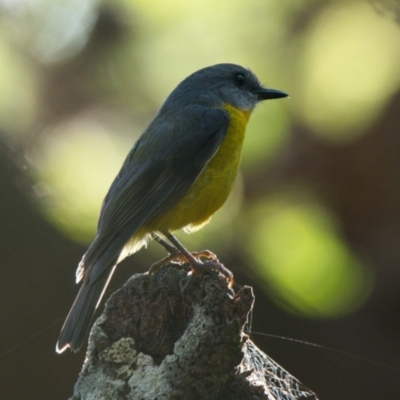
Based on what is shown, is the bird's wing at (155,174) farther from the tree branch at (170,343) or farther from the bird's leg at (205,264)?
the tree branch at (170,343)

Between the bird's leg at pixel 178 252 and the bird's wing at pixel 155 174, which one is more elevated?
the bird's wing at pixel 155 174

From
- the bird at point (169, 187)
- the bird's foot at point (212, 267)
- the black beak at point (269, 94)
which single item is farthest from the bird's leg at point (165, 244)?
the black beak at point (269, 94)

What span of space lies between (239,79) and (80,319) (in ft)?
8.30

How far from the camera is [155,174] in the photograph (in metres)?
4.33

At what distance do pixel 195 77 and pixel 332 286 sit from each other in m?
1.89

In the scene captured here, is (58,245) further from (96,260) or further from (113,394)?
(113,394)

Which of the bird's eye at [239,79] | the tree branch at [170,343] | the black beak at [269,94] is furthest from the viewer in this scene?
the bird's eye at [239,79]

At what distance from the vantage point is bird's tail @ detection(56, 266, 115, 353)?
3303mm

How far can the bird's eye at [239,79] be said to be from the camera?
17.3ft

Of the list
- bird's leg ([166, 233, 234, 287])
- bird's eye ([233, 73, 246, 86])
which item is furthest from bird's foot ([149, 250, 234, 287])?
bird's eye ([233, 73, 246, 86])

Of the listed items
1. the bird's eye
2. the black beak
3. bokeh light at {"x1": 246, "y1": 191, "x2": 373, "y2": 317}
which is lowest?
bokeh light at {"x1": 246, "y1": 191, "x2": 373, "y2": 317}

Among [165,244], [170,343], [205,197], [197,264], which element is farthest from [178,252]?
[170,343]

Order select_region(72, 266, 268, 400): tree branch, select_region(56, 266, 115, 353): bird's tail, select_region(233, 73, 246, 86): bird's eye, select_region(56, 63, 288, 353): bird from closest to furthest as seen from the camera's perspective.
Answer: select_region(72, 266, 268, 400): tree branch, select_region(56, 266, 115, 353): bird's tail, select_region(56, 63, 288, 353): bird, select_region(233, 73, 246, 86): bird's eye

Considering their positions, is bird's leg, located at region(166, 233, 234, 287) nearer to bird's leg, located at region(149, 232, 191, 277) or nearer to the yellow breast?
bird's leg, located at region(149, 232, 191, 277)
